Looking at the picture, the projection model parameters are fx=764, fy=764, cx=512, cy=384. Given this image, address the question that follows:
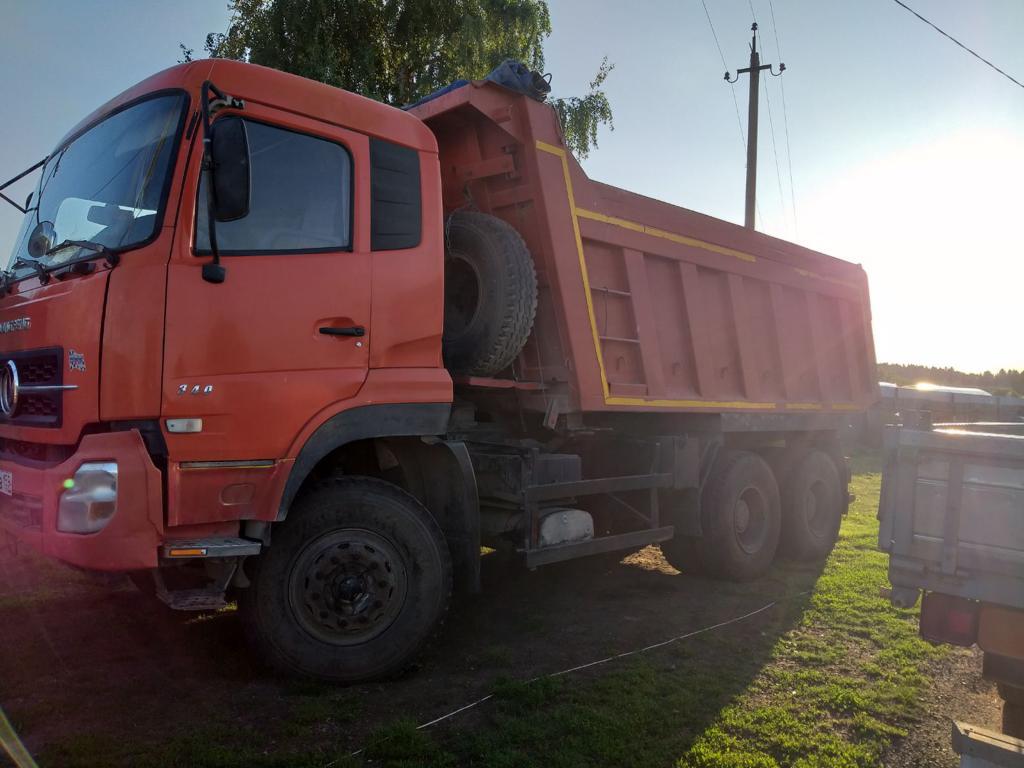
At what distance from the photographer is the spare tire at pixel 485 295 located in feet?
16.2

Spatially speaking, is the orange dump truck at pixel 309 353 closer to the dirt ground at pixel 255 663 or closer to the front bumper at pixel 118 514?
the front bumper at pixel 118 514

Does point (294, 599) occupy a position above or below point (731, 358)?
below

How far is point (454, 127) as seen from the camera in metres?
5.42

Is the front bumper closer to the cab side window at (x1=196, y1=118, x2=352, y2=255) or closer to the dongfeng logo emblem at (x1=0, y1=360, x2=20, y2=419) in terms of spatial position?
the dongfeng logo emblem at (x1=0, y1=360, x2=20, y2=419)

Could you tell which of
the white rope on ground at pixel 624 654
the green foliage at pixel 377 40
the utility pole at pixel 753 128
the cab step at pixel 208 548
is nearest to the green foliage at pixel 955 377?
the utility pole at pixel 753 128

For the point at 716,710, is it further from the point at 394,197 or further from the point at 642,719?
the point at 394,197

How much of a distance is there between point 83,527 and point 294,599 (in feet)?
3.35

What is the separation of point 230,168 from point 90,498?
62.5 inches

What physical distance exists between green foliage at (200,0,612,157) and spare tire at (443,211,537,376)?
7475 mm

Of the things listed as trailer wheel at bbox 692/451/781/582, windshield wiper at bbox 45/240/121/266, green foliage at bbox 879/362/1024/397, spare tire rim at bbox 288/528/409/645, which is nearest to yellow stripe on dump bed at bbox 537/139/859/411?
trailer wheel at bbox 692/451/781/582

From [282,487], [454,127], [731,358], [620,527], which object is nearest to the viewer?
[282,487]

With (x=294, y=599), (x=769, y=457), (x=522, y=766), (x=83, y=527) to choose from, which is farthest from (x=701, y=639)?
(x=83, y=527)

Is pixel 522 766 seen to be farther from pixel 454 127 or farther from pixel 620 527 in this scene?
pixel 454 127

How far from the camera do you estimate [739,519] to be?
22.7 ft
